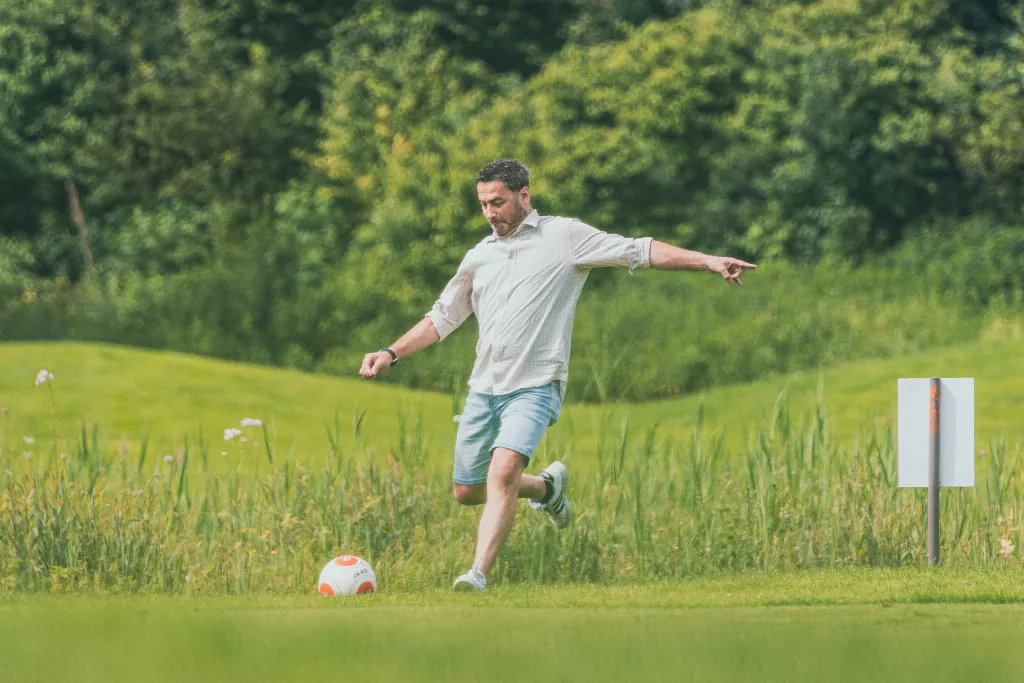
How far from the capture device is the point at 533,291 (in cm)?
671

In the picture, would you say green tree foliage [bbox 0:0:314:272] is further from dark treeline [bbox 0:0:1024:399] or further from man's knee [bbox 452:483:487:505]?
man's knee [bbox 452:483:487:505]

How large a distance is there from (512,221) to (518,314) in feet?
1.31

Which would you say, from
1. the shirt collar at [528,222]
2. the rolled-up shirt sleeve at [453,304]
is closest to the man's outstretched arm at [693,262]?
the shirt collar at [528,222]

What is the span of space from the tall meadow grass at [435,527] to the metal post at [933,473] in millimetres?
332

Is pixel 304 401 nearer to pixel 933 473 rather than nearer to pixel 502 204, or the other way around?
pixel 933 473

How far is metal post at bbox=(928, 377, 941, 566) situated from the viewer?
781 cm

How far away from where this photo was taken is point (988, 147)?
30.1 metres

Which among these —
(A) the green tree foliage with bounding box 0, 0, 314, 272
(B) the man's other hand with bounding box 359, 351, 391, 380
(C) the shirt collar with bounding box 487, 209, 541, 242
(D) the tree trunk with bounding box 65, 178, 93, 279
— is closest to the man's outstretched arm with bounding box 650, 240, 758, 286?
(C) the shirt collar with bounding box 487, 209, 541, 242

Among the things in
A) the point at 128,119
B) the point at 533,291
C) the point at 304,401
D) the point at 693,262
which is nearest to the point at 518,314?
the point at 533,291

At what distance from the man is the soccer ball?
617mm

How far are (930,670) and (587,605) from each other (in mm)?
1988

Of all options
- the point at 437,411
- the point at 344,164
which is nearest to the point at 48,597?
the point at 437,411

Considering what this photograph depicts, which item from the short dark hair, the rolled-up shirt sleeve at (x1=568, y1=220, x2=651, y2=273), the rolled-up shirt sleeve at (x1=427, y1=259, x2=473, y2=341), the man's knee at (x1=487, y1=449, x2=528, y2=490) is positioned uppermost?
the short dark hair

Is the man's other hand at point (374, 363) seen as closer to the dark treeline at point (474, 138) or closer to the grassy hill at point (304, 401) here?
the grassy hill at point (304, 401)
